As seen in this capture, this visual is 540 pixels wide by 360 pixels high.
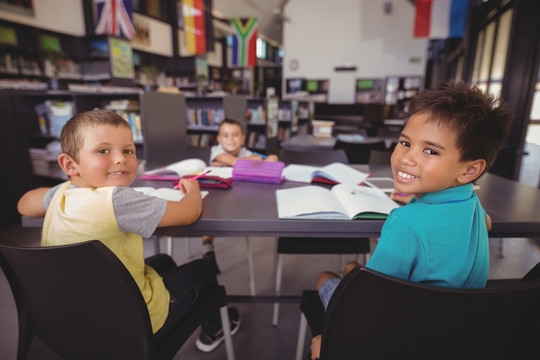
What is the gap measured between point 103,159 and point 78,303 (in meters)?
0.37

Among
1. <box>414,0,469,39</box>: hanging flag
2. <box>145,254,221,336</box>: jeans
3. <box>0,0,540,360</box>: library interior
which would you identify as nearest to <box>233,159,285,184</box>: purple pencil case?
<box>0,0,540,360</box>: library interior

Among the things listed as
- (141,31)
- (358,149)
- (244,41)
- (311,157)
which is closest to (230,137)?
(311,157)

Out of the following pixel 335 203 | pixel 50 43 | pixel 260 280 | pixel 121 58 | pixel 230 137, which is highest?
pixel 50 43

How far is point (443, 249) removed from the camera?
0.58m

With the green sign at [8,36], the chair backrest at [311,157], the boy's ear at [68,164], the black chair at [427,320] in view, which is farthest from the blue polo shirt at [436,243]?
the green sign at [8,36]

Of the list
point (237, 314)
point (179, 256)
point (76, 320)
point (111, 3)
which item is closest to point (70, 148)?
point (76, 320)

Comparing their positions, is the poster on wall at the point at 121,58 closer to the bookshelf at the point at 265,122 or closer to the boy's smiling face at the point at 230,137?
the bookshelf at the point at 265,122

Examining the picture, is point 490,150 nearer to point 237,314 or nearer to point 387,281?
point 387,281

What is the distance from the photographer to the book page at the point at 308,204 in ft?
2.80

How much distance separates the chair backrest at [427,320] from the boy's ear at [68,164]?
0.77 meters

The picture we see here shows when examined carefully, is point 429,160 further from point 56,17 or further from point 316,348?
point 56,17

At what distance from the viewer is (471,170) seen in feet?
2.17

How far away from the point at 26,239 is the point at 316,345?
2.78 meters

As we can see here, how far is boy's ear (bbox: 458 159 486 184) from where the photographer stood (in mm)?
646
